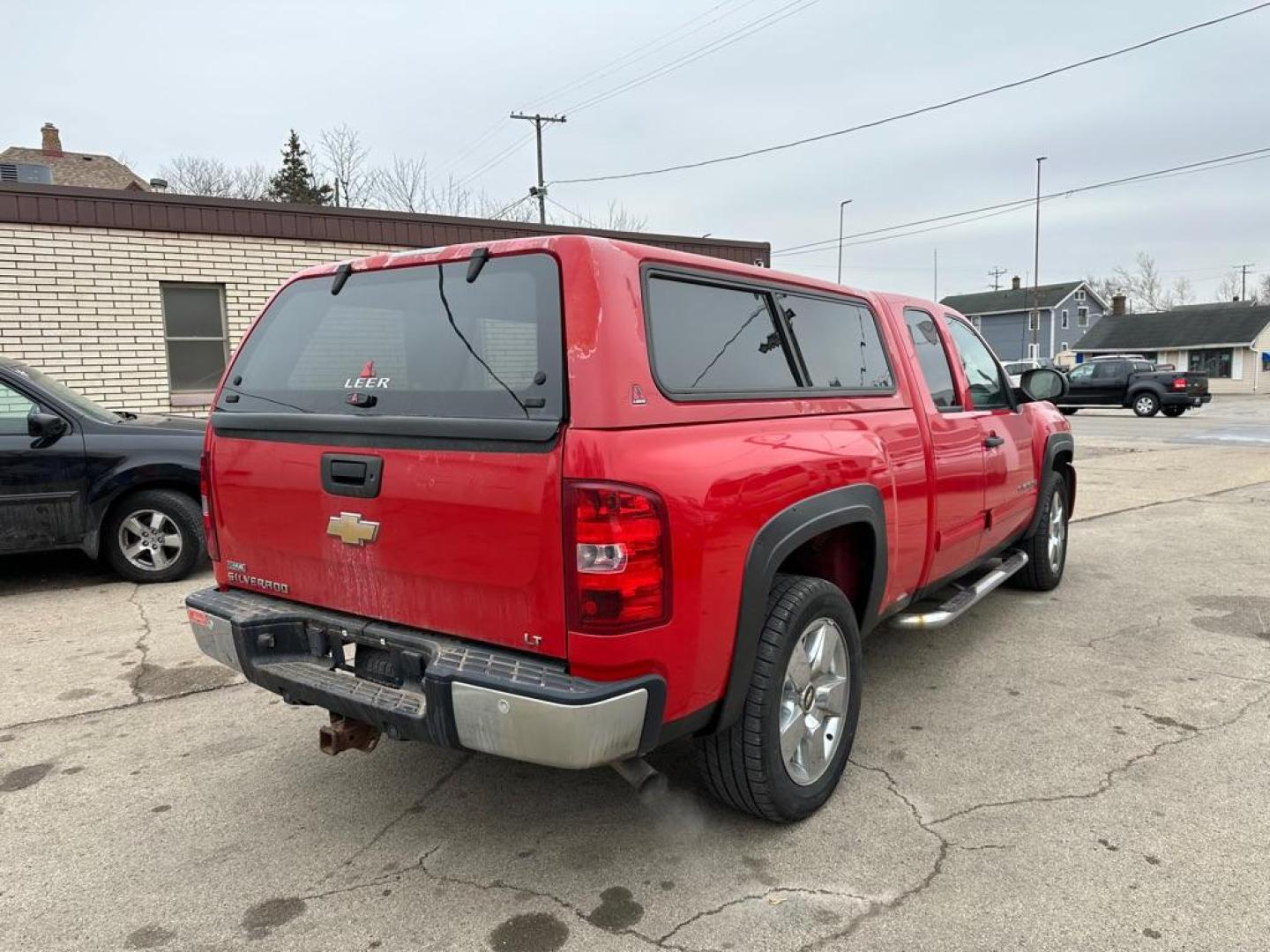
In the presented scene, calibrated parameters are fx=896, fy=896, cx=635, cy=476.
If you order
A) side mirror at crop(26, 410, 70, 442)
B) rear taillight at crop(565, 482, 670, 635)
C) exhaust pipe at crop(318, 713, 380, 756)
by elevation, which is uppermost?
side mirror at crop(26, 410, 70, 442)

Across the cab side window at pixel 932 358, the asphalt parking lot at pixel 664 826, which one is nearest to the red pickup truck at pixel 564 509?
the asphalt parking lot at pixel 664 826

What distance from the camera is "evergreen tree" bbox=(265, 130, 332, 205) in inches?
1711

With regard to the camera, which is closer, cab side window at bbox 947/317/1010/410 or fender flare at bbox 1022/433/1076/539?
cab side window at bbox 947/317/1010/410

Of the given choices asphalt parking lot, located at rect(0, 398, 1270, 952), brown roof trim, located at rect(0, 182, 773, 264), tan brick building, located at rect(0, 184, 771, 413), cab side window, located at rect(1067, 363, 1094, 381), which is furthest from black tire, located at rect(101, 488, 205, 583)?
cab side window, located at rect(1067, 363, 1094, 381)

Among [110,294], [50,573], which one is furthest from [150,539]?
[110,294]

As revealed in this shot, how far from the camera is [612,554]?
7.52 ft

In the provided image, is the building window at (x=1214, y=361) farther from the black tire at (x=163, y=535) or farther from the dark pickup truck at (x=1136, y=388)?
the black tire at (x=163, y=535)

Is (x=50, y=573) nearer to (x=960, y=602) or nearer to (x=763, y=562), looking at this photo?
(x=763, y=562)

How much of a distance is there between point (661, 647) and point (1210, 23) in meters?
20.1

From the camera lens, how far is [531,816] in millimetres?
3123

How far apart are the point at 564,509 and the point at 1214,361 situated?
58518 millimetres

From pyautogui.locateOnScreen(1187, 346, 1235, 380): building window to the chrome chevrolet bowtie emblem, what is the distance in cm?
5699

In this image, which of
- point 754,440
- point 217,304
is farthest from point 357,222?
point 754,440

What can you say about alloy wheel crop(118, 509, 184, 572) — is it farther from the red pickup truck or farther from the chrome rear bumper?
the chrome rear bumper
